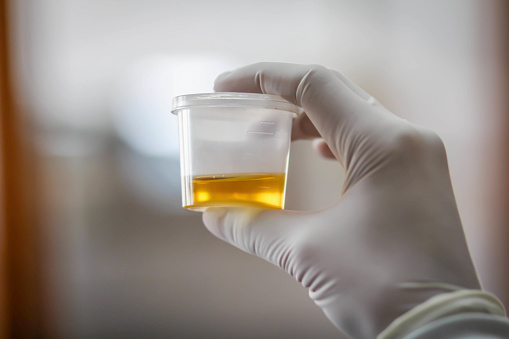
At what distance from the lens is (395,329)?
682 millimetres

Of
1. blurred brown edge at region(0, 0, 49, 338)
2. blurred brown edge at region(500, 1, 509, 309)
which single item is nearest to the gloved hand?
blurred brown edge at region(0, 0, 49, 338)

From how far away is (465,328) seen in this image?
25.9 inches

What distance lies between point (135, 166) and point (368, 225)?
3.16ft

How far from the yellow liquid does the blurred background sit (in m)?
0.73

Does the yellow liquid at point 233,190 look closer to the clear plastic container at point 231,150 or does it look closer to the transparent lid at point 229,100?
the clear plastic container at point 231,150

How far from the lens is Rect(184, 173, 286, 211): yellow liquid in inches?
30.4

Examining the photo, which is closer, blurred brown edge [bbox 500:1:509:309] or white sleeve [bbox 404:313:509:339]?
white sleeve [bbox 404:313:509:339]

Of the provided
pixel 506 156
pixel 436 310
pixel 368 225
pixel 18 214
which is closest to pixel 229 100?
pixel 368 225

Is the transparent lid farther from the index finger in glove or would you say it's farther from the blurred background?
the blurred background

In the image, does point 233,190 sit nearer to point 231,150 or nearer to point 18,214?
point 231,150

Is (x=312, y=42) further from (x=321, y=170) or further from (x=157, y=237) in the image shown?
(x=157, y=237)

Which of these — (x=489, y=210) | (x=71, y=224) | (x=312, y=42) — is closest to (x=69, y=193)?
(x=71, y=224)

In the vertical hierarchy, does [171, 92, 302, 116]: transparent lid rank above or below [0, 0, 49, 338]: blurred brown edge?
above

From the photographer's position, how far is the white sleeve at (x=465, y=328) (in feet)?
2.15
